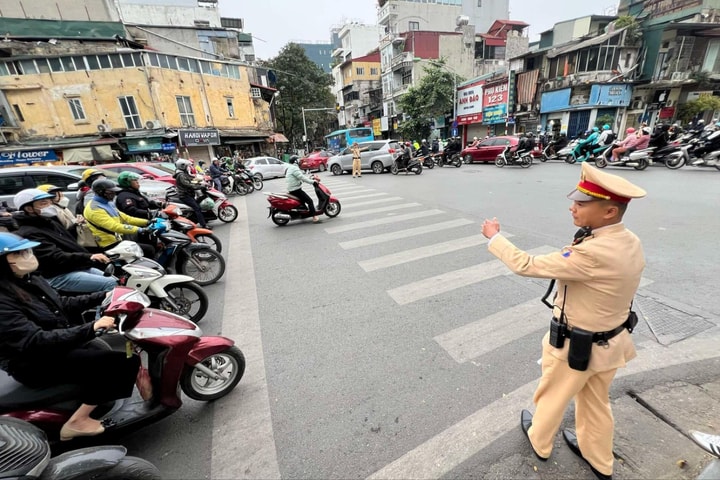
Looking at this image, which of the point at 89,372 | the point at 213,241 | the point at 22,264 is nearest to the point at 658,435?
the point at 89,372

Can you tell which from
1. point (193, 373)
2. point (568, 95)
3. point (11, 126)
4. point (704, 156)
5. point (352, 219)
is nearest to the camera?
point (193, 373)

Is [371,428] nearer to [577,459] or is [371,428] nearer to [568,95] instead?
[577,459]

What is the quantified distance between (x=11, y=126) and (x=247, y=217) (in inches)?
852

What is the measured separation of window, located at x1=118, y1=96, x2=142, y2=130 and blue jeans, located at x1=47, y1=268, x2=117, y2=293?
22573 millimetres

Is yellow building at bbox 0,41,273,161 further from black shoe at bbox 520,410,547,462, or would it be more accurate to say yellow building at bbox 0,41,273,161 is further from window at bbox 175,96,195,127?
black shoe at bbox 520,410,547,462

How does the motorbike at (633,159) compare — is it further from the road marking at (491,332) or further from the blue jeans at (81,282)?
the blue jeans at (81,282)

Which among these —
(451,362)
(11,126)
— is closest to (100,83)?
(11,126)

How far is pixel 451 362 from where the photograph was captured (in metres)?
2.86

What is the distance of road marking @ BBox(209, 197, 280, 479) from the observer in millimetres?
2045

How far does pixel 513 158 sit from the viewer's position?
51.7 feet

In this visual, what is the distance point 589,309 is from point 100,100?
27.7m

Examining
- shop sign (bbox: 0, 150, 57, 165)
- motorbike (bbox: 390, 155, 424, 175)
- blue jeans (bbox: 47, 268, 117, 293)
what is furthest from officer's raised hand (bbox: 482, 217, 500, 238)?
shop sign (bbox: 0, 150, 57, 165)

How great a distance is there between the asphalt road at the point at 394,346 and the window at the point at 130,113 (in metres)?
20.4

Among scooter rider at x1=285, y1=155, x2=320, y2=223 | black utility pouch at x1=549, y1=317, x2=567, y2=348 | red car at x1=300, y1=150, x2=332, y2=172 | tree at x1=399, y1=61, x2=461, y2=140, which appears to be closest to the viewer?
black utility pouch at x1=549, y1=317, x2=567, y2=348
